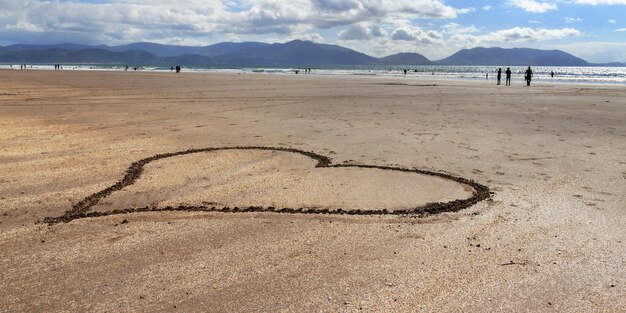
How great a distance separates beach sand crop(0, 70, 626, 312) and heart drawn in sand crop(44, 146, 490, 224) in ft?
0.15

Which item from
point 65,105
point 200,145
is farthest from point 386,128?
point 65,105

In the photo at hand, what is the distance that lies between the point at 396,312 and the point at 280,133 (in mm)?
8534

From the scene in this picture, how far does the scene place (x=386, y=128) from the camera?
12750 millimetres

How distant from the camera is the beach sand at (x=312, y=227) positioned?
3.76 metres

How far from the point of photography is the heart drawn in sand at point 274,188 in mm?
5957

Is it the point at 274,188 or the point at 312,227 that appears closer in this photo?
the point at 312,227

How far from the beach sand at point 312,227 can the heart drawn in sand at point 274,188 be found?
5 cm

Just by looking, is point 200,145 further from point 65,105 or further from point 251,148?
point 65,105

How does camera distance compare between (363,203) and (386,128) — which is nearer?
(363,203)

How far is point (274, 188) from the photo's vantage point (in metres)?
6.84

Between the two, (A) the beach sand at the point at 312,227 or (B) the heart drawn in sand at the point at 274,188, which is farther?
(B) the heart drawn in sand at the point at 274,188

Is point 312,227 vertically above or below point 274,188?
below

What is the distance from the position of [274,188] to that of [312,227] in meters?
1.66

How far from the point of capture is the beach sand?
3.76m
